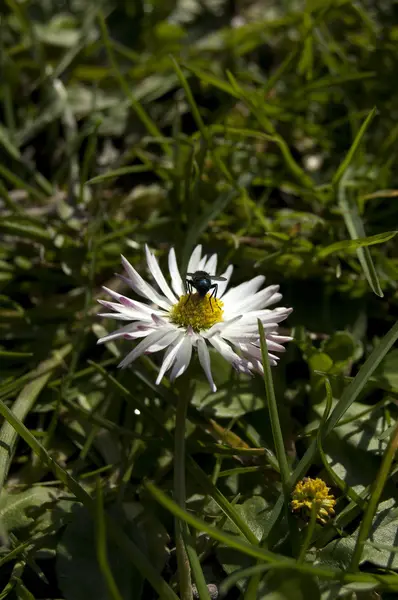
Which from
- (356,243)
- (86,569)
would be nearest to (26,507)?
(86,569)

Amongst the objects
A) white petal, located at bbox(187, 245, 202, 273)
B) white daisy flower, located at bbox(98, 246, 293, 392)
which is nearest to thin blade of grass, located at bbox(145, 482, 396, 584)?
white daisy flower, located at bbox(98, 246, 293, 392)

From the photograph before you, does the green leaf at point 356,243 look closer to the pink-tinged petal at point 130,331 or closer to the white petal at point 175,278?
the white petal at point 175,278

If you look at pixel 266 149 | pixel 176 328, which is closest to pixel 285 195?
pixel 266 149

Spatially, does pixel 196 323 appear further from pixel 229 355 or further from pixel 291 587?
pixel 291 587

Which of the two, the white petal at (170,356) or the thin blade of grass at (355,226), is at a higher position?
the thin blade of grass at (355,226)

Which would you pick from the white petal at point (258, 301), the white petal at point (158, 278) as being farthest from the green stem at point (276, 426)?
the white petal at point (158, 278)

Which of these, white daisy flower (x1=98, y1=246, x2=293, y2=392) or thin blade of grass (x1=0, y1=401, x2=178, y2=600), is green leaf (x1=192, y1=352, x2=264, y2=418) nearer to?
white daisy flower (x1=98, y1=246, x2=293, y2=392)

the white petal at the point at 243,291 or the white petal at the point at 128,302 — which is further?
the white petal at the point at 243,291

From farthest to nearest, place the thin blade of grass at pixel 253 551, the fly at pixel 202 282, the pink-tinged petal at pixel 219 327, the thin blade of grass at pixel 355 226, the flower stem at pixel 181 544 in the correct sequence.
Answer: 1. the thin blade of grass at pixel 355 226
2. the fly at pixel 202 282
3. the pink-tinged petal at pixel 219 327
4. the flower stem at pixel 181 544
5. the thin blade of grass at pixel 253 551
